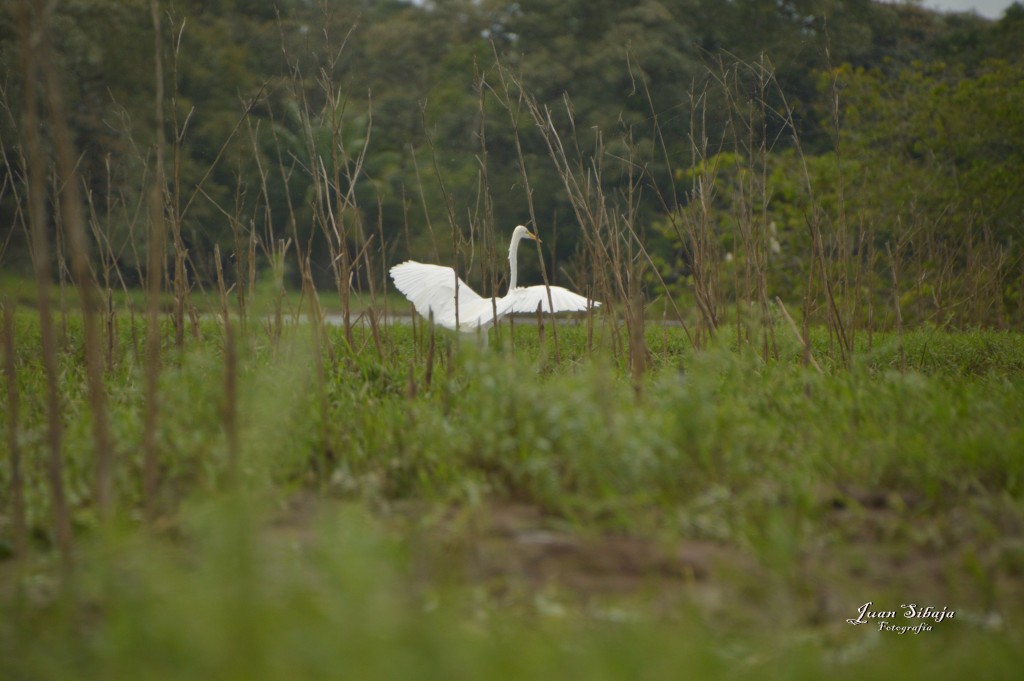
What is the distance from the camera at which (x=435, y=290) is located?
5.32m

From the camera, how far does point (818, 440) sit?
283 cm

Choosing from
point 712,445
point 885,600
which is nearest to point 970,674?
point 885,600

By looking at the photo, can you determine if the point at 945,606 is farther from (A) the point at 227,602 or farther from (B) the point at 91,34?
(B) the point at 91,34

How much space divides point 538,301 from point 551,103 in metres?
9.82

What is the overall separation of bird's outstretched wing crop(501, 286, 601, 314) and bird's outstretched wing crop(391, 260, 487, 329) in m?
0.22

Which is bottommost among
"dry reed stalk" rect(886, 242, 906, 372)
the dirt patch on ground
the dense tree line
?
the dirt patch on ground

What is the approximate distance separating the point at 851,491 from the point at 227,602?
162 cm

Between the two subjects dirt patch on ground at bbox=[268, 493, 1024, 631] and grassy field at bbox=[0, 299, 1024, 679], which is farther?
dirt patch on ground at bbox=[268, 493, 1024, 631]

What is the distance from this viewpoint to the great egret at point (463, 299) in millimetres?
4977

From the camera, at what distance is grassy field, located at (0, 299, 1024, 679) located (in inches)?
61.9
